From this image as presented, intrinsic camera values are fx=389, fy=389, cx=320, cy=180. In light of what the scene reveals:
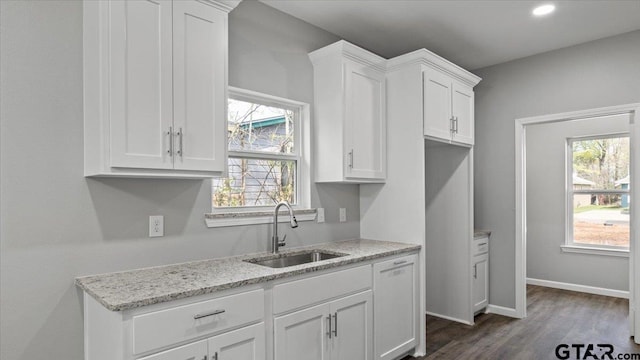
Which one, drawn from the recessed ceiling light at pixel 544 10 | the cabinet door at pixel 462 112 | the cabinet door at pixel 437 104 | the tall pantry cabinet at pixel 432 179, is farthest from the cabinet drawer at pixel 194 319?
the recessed ceiling light at pixel 544 10

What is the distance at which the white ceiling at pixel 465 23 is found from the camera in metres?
2.93

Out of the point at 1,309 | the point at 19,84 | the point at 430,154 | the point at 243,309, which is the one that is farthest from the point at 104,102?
the point at 430,154

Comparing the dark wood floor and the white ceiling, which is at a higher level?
the white ceiling

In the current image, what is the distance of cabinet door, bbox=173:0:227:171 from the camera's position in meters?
2.04

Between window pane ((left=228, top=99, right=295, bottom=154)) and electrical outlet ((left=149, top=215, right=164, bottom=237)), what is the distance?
27.9 inches

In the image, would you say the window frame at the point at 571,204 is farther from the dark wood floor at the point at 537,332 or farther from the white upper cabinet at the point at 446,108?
the white upper cabinet at the point at 446,108

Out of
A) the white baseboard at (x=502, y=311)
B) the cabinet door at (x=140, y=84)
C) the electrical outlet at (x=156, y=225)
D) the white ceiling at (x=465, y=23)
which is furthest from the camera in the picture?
the white baseboard at (x=502, y=311)

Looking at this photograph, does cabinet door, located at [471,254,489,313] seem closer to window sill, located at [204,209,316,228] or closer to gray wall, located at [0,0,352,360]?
window sill, located at [204,209,316,228]

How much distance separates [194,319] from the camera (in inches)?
67.5

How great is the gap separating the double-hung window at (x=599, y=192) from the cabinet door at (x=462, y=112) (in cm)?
241

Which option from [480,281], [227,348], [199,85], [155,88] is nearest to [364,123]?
[199,85]

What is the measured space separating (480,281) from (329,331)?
2.35 meters

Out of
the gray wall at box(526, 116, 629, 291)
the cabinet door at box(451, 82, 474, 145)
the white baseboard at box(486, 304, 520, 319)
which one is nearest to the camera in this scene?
the cabinet door at box(451, 82, 474, 145)

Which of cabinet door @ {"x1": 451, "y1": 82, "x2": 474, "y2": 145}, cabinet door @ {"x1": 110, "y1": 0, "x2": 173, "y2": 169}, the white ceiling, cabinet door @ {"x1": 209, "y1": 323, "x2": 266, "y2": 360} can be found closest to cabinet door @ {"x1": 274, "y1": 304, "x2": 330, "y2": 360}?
cabinet door @ {"x1": 209, "y1": 323, "x2": 266, "y2": 360}
